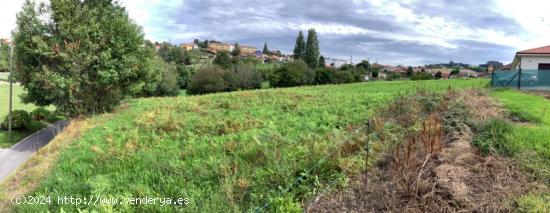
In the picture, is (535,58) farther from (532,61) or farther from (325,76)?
(325,76)

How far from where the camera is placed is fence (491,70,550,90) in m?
19.2

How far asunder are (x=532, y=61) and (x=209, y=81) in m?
45.1

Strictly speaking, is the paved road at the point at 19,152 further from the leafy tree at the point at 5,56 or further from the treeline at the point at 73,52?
the leafy tree at the point at 5,56

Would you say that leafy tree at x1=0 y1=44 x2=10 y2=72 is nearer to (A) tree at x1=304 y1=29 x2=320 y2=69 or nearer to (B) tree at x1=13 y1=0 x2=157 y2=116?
(B) tree at x1=13 y1=0 x2=157 y2=116

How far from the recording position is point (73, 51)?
16.4m

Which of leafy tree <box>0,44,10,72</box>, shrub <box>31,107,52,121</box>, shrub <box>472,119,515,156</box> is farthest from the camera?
shrub <box>31,107,52,121</box>

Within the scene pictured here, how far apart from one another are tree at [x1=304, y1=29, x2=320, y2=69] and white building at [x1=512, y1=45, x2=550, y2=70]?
199 ft

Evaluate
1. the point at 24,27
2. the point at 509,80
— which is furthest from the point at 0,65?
the point at 509,80

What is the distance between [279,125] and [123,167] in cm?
407

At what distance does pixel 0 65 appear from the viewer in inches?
850

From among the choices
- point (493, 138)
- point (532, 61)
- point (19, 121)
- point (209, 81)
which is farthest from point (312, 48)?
point (493, 138)

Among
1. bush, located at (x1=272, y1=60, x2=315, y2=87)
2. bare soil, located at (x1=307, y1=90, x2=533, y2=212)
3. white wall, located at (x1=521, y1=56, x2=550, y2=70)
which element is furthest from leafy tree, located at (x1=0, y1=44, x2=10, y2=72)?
bush, located at (x1=272, y1=60, x2=315, y2=87)

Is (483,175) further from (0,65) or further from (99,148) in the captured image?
(0,65)

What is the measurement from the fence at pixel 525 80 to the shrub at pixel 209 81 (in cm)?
4633
